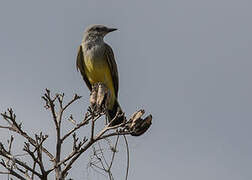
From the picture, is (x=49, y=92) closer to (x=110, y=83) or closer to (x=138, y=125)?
(x=138, y=125)

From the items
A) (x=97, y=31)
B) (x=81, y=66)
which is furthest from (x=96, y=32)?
(x=81, y=66)

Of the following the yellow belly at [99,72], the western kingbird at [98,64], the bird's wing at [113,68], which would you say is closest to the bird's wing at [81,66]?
the western kingbird at [98,64]

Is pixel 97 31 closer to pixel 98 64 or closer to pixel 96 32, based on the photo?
pixel 96 32

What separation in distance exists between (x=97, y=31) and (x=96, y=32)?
4cm

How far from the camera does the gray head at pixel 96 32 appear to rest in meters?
11.8

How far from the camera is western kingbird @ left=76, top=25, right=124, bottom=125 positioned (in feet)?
36.5

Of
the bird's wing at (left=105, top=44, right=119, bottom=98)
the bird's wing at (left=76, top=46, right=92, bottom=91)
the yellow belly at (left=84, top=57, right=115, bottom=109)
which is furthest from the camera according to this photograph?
the bird's wing at (left=76, top=46, right=92, bottom=91)

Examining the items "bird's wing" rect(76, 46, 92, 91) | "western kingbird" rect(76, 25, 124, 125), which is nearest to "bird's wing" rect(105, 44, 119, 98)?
"western kingbird" rect(76, 25, 124, 125)

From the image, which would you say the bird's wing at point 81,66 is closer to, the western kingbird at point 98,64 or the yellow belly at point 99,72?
the western kingbird at point 98,64

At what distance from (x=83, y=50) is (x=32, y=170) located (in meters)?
6.59

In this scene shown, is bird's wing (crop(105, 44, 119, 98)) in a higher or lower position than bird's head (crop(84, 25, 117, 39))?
lower

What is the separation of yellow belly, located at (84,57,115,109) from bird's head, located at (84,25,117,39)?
2.34ft

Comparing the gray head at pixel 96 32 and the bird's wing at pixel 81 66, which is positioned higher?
the gray head at pixel 96 32

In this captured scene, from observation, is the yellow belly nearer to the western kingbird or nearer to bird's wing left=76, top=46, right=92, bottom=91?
the western kingbird
